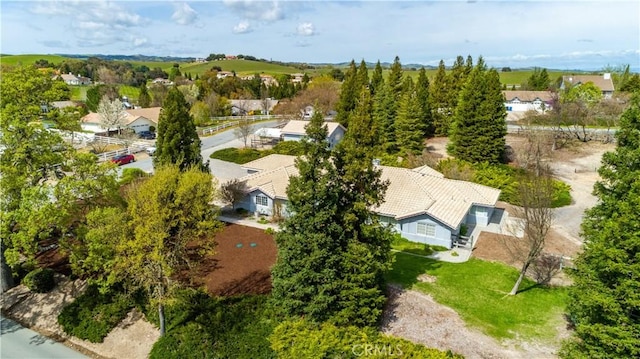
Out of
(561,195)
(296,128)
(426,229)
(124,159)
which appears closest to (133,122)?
(124,159)

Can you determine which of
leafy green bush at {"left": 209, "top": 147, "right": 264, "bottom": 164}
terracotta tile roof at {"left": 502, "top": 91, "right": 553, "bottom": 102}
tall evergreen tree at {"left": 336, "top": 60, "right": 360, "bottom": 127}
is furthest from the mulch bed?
terracotta tile roof at {"left": 502, "top": 91, "right": 553, "bottom": 102}

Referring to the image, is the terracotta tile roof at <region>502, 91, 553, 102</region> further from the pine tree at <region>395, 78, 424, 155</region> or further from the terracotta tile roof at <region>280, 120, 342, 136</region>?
the terracotta tile roof at <region>280, 120, 342, 136</region>

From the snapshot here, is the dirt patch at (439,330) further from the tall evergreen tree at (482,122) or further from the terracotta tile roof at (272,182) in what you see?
the tall evergreen tree at (482,122)

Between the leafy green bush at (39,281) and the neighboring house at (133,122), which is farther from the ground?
the neighboring house at (133,122)

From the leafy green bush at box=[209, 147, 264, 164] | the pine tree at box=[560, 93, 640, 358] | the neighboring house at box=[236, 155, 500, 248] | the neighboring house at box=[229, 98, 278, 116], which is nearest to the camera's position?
the pine tree at box=[560, 93, 640, 358]

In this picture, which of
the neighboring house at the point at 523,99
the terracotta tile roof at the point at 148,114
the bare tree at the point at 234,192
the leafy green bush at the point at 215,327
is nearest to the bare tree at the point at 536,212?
the leafy green bush at the point at 215,327

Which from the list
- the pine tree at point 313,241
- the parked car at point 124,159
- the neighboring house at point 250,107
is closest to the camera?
the pine tree at point 313,241
